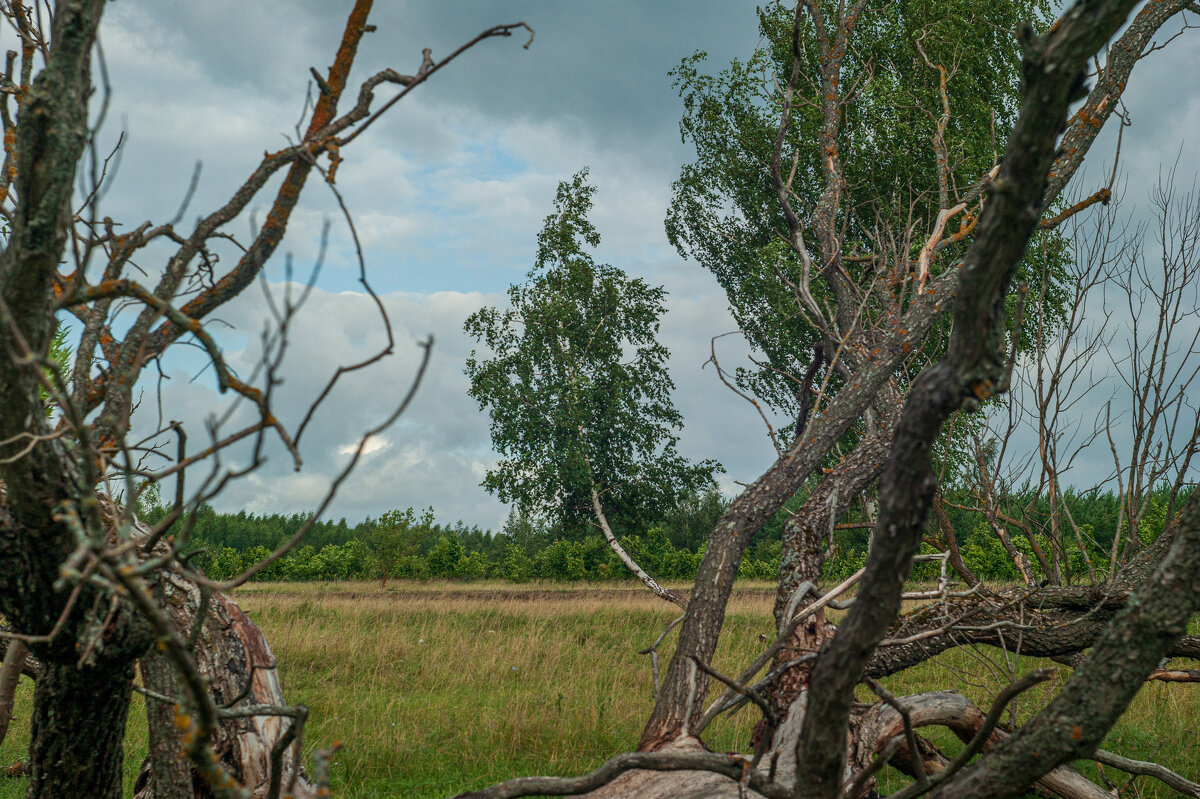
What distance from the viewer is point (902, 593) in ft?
5.79

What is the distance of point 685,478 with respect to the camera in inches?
934

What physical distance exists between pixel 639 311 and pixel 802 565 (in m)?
16.7

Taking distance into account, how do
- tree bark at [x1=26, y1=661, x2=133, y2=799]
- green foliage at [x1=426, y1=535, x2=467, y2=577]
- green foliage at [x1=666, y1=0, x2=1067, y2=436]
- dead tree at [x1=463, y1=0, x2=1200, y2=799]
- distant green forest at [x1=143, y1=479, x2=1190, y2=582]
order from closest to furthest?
dead tree at [x1=463, y1=0, x2=1200, y2=799]
tree bark at [x1=26, y1=661, x2=133, y2=799]
green foliage at [x1=666, y1=0, x2=1067, y2=436]
distant green forest at [x1=143, y1=479, x2=1190, y2=582]
green foliage at [x1=426, y1=535, x2=467, y2=577]

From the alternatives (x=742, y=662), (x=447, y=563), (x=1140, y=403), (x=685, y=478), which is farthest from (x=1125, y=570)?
(x=447, y=563)

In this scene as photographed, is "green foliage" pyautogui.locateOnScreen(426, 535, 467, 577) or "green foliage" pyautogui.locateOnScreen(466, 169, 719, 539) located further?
"green foliage" pyautogui.locateOnScreen(426, 535, 467, 577)

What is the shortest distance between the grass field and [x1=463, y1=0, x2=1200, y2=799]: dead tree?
2.22 ft

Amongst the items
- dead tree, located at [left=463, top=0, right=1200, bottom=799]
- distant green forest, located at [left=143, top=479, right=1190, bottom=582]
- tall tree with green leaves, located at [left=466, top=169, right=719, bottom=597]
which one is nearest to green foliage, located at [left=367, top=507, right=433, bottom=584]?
distant green forest, located at [left=143, top=479, right=1190, bottom=582]

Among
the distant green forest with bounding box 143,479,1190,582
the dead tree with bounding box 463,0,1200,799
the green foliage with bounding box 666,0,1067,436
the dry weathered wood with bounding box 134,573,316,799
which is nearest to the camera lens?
the dead tree with bounding box 463,0,1200,799

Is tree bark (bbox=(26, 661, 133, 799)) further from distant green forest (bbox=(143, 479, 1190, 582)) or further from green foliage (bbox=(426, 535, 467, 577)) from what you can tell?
green foliage (bbox=(426, 535, 467, 577))

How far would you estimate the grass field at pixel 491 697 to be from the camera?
6.44 m

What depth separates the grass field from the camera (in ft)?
21.1

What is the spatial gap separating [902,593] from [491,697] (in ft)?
24.5

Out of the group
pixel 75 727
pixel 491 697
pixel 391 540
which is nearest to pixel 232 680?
pixel 75 727

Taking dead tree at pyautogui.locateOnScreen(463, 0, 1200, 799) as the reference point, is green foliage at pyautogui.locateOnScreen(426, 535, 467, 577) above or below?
below
